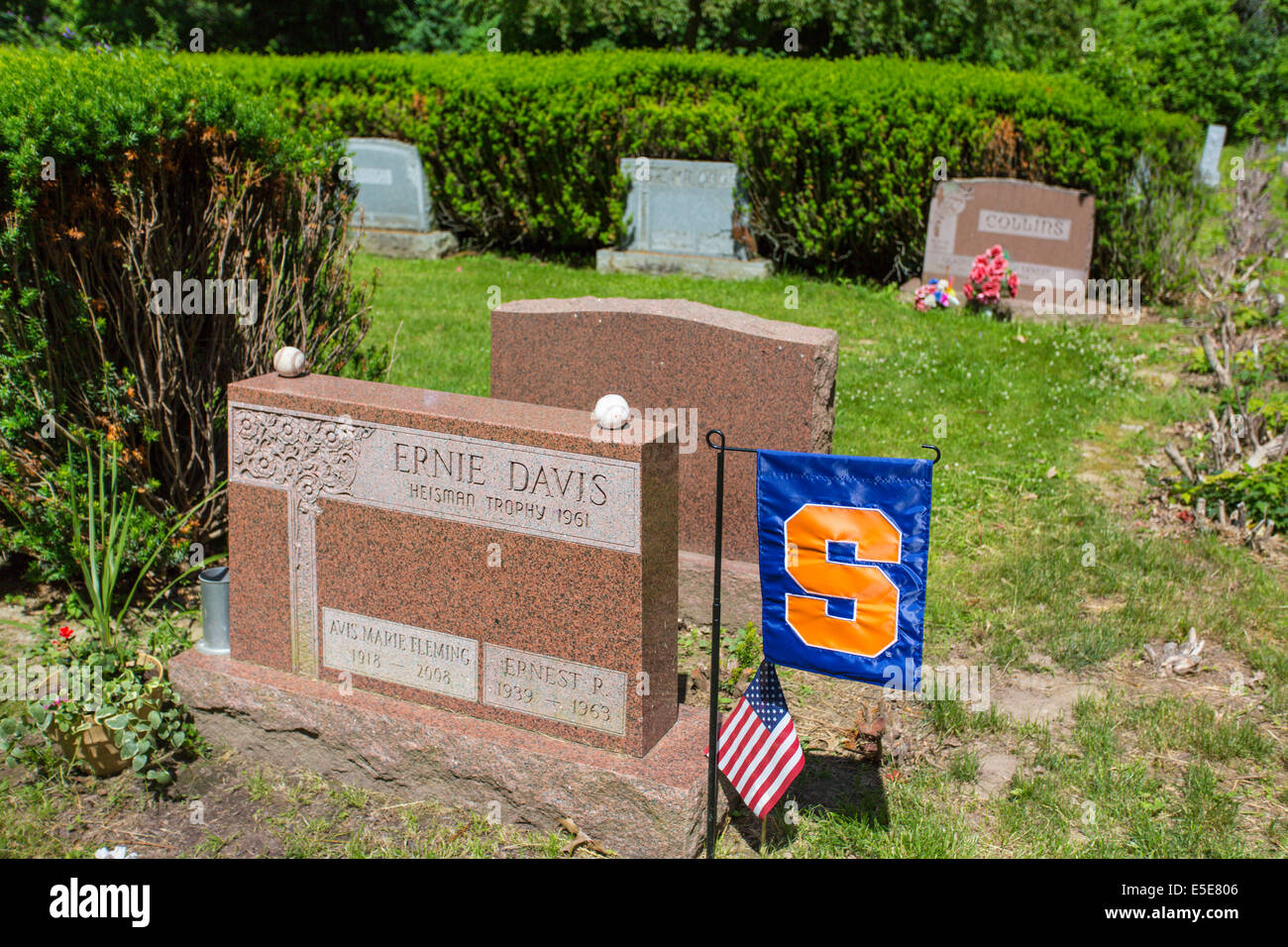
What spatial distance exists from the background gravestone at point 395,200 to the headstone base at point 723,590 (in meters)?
8.71

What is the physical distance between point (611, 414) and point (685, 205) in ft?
29.8

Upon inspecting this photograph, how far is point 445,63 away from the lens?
44.1ft

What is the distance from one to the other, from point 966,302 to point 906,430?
12.1 feet

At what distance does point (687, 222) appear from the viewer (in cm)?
1243

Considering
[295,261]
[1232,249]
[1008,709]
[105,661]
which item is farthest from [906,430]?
[1232,249]

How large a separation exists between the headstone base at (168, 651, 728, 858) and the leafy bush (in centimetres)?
143

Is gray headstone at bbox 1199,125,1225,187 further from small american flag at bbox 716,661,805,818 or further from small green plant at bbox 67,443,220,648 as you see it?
small green plant at bbox 67,443,220,648

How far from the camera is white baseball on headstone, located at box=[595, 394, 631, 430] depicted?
3.75 metres

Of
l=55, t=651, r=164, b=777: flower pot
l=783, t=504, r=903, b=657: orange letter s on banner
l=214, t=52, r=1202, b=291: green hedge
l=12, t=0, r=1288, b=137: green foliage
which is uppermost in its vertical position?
l=12, t=0, r=1288, b=137: green foliage

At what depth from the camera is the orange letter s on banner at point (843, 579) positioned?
142 inches

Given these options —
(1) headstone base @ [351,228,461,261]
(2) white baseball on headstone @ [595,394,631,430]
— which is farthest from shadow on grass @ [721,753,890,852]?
(1) headstone base @ [351,228,461,261]

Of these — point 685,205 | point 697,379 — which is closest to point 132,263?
point 697,379

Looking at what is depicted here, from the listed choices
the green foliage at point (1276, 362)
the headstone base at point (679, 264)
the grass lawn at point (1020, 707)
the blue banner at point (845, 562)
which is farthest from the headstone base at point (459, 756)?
the headstone base at point (679, 264)

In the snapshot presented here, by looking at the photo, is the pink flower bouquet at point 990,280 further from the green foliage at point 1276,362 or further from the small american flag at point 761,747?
the small american flag at point 761,747
